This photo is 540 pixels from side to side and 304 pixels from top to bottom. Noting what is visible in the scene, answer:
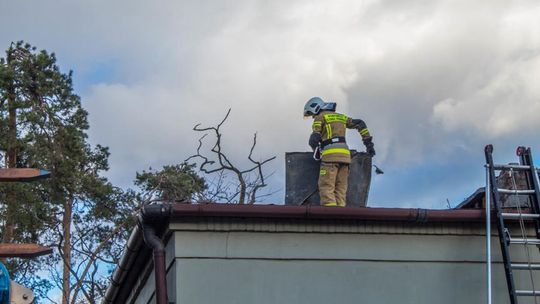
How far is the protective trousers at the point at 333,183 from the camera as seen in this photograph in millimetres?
9453

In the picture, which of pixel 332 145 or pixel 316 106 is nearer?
pixel 332 145

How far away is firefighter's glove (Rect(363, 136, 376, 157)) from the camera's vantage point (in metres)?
10.1

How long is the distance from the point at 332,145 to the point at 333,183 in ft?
1.83

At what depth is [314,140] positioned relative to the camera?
10008mm

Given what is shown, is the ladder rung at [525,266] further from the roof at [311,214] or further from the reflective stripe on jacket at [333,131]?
the reflective stripe on jacket at [333,131]

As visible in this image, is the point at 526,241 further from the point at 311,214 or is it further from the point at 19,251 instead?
the point at 19,251

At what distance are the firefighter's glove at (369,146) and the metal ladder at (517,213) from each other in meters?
2.19

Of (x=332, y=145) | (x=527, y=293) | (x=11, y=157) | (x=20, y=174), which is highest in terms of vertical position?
(x=11, y=157)

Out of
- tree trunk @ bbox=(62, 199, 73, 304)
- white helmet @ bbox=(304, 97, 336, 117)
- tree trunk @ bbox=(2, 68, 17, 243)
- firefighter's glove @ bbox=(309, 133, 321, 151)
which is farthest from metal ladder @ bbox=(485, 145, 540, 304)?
tree trunk @ bbox=(2, 68, 17, 243)

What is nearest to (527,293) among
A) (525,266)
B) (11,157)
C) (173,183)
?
(525,266)

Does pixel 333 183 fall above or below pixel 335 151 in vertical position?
below

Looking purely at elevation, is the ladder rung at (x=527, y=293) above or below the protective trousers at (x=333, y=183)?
below

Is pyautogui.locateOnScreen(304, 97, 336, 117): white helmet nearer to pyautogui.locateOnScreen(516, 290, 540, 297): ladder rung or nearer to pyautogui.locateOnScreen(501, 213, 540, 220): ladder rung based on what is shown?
pyautogui.locateOnScreen(501, 213, 540, 220): ladder rung

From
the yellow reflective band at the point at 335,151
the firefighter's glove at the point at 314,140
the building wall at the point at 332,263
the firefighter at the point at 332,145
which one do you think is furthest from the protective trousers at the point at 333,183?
the building wall at the point at 332,263
